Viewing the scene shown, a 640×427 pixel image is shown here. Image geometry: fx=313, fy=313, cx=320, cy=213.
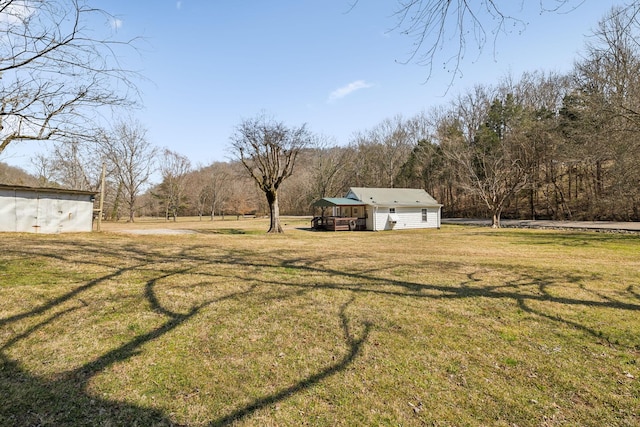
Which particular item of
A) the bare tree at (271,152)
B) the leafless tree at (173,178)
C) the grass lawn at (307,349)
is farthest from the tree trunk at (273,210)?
the leafless tree at (173,178)

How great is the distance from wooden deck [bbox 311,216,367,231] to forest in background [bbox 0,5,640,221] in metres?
6.76

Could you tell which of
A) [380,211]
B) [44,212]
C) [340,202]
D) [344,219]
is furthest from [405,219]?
[44,212]

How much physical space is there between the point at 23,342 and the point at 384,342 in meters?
4.01

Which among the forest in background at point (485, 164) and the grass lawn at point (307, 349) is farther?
the forest in background at point (485, 164)

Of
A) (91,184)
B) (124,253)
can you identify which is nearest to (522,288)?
(124,253)

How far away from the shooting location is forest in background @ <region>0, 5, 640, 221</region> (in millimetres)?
14039

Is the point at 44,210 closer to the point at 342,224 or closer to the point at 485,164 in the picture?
the point at 342,224

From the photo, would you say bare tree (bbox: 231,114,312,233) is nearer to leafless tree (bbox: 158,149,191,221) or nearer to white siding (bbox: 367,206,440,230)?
white siding (bbox: 367,206,440,230)

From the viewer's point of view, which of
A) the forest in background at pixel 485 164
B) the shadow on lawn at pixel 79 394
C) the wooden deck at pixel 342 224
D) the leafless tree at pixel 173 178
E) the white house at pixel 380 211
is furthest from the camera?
the leafless tree at pixel 173 178

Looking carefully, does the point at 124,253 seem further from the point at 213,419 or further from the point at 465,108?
the point at 465,108

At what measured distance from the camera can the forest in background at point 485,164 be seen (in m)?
14.0

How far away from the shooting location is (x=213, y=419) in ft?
7.88

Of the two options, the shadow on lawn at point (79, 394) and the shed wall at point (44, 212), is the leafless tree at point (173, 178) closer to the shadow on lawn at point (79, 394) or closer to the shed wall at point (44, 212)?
the shed wall at point (44, 212)

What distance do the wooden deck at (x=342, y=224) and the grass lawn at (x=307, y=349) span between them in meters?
16.9
